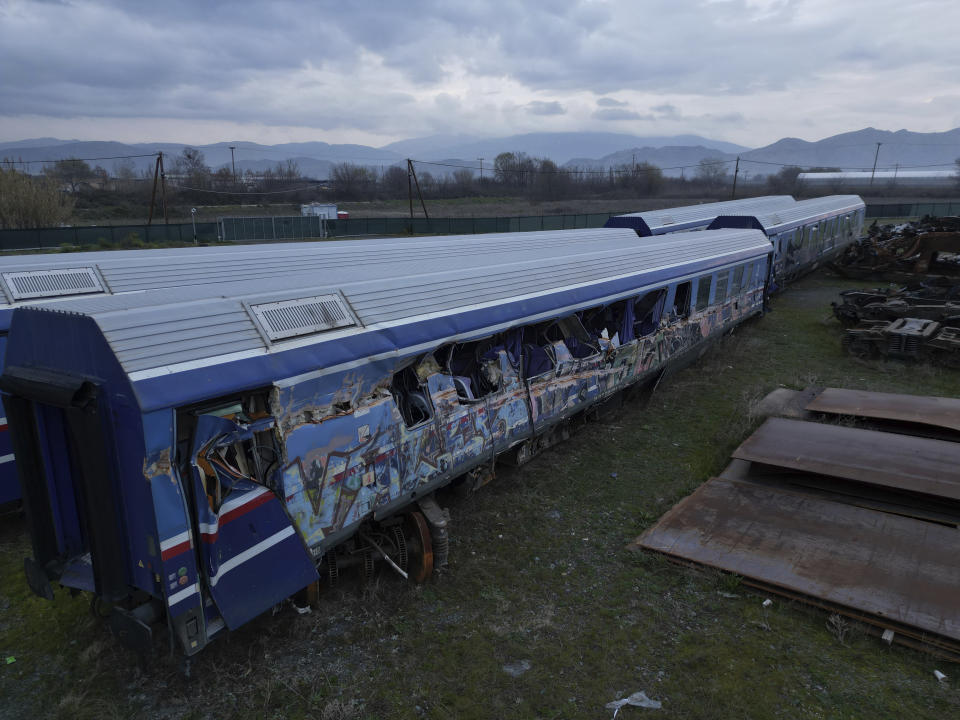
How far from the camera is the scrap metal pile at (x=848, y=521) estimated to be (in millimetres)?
5863

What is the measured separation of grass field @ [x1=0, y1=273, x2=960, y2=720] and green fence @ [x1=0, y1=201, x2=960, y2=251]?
101 feet

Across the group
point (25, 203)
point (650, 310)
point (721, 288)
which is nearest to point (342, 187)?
point (25, 203)

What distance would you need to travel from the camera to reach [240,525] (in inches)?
192

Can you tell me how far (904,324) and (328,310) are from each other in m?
15.8

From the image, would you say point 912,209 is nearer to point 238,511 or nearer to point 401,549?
point 401,549

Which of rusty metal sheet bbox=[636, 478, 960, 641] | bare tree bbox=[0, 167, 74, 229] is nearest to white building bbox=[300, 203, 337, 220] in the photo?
bare tree bbox=[0, 167, 74, 229]

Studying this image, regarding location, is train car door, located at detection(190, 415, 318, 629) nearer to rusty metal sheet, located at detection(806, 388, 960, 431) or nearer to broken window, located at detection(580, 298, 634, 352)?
broken window, located at detection(580, 298, 634, 352)

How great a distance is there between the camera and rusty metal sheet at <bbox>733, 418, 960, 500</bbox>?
7886 millimetres

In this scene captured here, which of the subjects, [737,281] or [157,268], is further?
[737,281]

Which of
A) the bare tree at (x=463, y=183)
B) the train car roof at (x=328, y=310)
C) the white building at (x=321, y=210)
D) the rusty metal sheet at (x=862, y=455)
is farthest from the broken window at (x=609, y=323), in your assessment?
the bare tree at (x=463, y=183)

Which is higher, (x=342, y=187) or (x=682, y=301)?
(x=342, y=187)

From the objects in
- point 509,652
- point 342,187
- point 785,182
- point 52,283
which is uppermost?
point 785,182

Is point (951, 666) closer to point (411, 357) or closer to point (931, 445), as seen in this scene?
point (931, 445)

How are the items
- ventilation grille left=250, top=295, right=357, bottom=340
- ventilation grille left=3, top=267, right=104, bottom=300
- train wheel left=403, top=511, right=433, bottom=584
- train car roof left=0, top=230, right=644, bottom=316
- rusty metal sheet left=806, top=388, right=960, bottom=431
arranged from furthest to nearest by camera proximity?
rusty metal sheet left=806, top=388, right=960, bottom=431
train car roof left=0, top=230, right=644, bottom=316
ventilation grille left=3, top=267, right=104, bottom=300
train wheel left=403, top=511, right=433, bottom=584
ventilation grille left=250, top=295, right=357, bottom=340
